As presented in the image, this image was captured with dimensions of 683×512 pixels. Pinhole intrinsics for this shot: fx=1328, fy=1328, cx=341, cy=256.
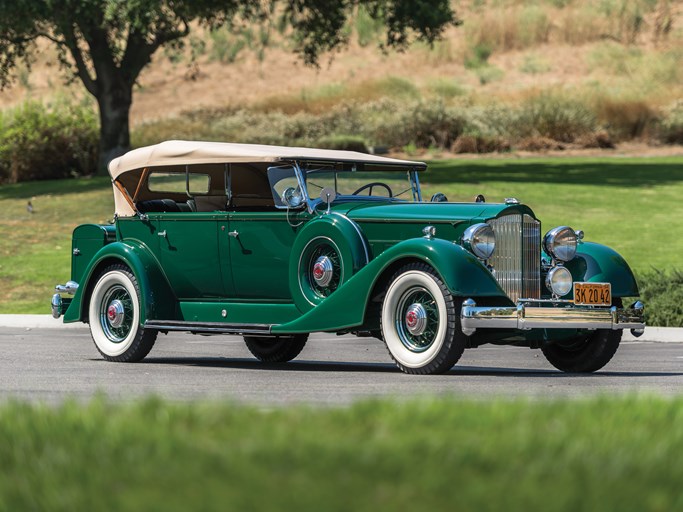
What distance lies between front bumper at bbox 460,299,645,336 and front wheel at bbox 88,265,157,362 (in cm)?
332

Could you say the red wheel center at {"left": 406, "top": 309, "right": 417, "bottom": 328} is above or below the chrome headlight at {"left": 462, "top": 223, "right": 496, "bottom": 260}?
below

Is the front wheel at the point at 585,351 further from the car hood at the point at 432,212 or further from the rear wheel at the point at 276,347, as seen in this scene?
the rear wheel at the point at 276,347

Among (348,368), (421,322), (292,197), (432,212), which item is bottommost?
(348,368)

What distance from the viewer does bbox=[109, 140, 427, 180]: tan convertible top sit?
36.7 feet

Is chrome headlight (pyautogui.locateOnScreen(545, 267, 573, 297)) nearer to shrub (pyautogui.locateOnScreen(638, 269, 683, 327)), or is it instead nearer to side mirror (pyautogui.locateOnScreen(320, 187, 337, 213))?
side mirror (pyautogui.locateOnScreen(320, 187, 337, 213))

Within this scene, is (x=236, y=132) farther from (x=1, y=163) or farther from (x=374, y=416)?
(x=374, y=416)

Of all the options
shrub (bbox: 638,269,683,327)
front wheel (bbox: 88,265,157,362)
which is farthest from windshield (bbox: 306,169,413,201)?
shrub (bbox: 638,269,683,327)

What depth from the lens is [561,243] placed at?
10375 mm

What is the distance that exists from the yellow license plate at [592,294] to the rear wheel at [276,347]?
2940 millimetres

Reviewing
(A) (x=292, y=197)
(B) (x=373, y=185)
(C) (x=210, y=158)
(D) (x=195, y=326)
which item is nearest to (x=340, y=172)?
(B) (x=373, y=185)

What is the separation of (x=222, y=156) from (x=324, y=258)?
5.65 ft

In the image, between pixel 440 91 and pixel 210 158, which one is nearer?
pixel 210 158

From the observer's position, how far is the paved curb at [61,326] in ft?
47.0

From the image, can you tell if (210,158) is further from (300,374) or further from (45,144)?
(45,144)
